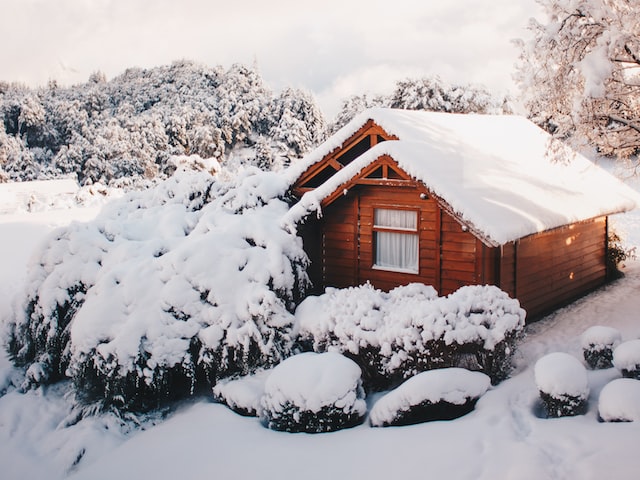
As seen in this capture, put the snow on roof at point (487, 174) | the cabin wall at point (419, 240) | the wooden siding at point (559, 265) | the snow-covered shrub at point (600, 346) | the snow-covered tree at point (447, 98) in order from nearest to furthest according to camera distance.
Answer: the snow-covered shrub at point (600, 346), the snow on roof at point (487, 174), the cabin wall at point (419, 240), the wooden siding at point (559, 265), the snow-covered tree at point (447, 98)

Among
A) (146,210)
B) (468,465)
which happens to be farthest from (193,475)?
(146,210)

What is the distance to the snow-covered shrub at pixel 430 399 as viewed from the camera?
9469 mm

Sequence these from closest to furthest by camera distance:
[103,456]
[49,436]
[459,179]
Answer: [103,456], [49,436], [459,179]

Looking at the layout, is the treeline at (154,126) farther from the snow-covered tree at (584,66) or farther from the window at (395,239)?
the snow-covered tree at (584,66)

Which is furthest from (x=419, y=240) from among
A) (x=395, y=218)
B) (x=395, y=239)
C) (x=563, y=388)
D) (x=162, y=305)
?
(x=162, y=305)

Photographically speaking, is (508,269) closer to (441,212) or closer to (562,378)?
(441,212)

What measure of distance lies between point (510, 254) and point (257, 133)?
132 feet

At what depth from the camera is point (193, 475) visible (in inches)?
357

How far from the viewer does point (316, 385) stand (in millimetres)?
10031

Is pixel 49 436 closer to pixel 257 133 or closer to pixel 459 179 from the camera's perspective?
pixel 459 179

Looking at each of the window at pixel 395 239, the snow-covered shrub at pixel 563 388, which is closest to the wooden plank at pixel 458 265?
the window at pixel 395 239

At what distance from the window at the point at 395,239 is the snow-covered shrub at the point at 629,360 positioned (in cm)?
529

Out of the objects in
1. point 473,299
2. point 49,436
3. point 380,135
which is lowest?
point 49,436

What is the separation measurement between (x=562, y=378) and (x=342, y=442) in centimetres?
361
